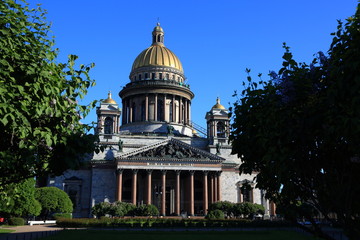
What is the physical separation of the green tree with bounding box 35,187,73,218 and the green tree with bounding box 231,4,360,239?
55093 mm

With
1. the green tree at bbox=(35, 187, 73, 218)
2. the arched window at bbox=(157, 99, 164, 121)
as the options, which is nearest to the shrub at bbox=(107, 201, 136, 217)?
the green tree at bbox=(35, 187, 73, 218)

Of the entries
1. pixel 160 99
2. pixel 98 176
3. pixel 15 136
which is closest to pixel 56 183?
pixel 98 176

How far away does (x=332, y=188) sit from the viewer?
11.0 meters

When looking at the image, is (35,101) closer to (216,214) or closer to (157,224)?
(157,224)

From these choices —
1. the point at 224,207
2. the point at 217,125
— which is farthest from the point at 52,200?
the point at 217,125

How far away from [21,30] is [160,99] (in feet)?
247

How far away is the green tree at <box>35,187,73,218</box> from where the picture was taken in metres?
62.8

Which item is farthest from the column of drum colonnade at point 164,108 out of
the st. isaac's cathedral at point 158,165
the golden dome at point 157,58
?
the golden dome at point 157,58

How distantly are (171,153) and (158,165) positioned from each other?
3.39m

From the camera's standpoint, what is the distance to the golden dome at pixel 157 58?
93.1 metres

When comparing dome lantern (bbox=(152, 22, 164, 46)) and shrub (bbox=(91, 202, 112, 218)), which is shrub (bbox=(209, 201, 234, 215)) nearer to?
shrub (bbox=(91, 202, 112, 218))

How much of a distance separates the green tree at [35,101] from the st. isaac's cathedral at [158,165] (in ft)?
166

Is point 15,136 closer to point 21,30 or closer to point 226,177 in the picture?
point 21,30

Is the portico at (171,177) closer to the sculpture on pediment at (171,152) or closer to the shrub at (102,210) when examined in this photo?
the sculpture on pediment at (171,152)
